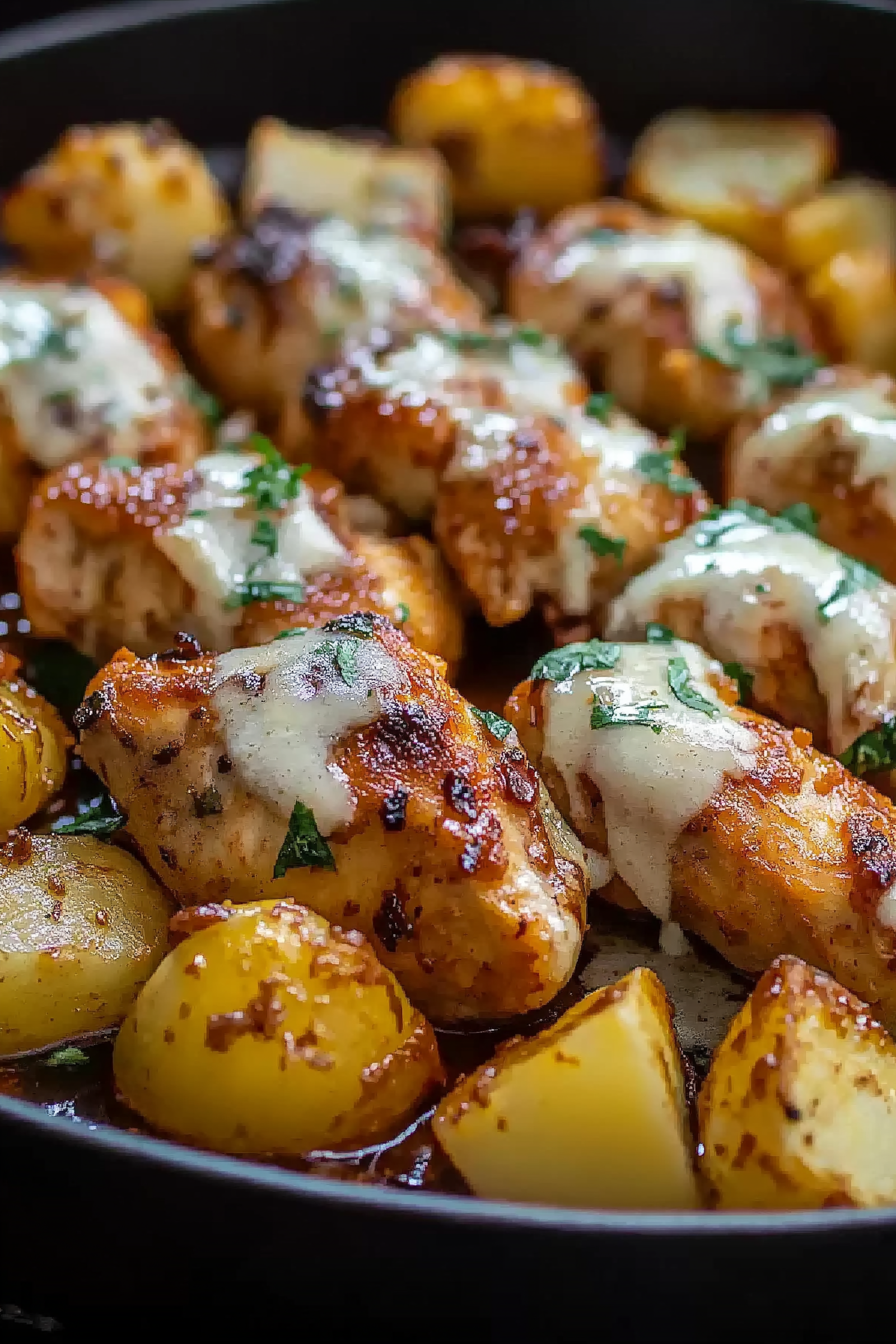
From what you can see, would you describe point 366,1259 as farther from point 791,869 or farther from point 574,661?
point 574,661

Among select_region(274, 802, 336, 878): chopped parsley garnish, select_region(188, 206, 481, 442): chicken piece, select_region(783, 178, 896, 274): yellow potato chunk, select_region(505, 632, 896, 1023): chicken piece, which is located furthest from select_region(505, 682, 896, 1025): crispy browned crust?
select_region(783, 178, 896, 274): yellow potato chunk

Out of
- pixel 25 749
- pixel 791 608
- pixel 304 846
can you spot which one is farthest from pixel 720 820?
pixel 25 749

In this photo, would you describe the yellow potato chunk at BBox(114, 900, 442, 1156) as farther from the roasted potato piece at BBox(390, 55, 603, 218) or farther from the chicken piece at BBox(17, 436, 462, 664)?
the roasted potato piece at BBox(390, 55, 603, 218)

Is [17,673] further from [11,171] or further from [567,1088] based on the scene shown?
[11,171]

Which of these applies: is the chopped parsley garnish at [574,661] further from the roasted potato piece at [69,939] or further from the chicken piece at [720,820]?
the roasted potato piece at [69,939]

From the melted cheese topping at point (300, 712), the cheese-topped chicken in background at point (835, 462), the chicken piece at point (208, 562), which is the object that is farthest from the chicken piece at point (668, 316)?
the melted cheese topping at point (300, 712)

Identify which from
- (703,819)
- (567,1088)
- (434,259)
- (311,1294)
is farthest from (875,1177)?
(434,259)
